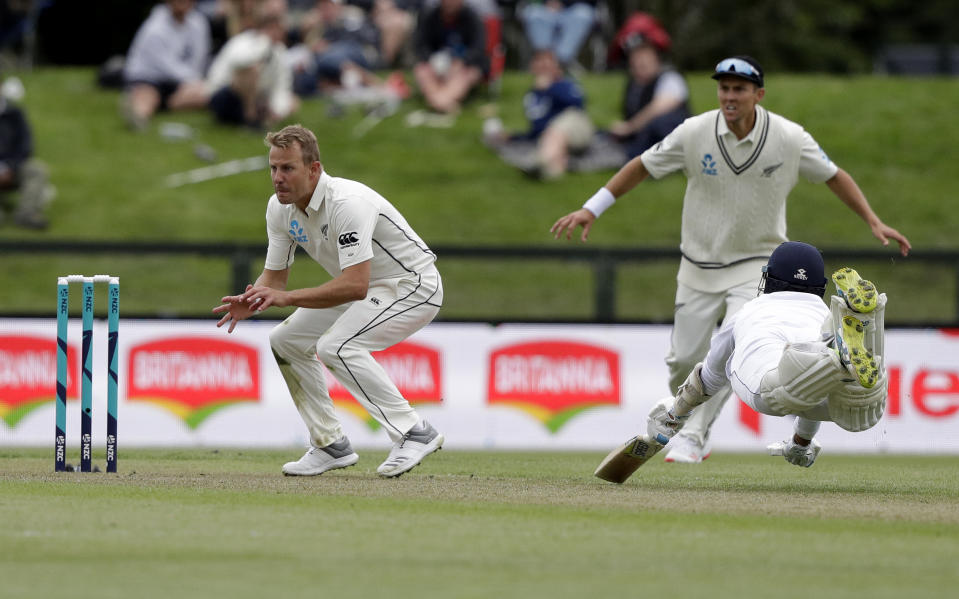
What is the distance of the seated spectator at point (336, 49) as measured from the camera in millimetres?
21469

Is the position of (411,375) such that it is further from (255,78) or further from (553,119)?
Result: (255,78)

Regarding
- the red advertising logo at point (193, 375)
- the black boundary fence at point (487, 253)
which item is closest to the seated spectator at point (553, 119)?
the black boundary fence at point (487, 253)

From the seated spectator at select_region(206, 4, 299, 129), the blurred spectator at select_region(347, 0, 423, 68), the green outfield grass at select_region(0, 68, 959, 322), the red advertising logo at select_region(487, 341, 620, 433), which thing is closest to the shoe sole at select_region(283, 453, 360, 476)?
the red advertising logo at select_region(487, 341, 620, 433)

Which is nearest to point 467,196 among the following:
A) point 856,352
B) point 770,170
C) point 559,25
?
point 559,25

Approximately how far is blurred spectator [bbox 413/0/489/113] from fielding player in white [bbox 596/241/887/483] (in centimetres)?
1258

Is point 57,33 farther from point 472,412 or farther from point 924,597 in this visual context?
point 924,597

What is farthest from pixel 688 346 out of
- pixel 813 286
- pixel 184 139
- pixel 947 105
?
pixel 947 105

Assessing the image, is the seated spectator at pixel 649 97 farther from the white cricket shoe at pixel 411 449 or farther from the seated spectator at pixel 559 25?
the white cricket shoe at pixel 411 449

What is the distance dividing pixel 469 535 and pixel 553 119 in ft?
44.1

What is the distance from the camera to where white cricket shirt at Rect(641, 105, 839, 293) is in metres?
9.55

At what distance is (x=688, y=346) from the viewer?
393 inches

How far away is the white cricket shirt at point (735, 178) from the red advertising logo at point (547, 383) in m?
3.63

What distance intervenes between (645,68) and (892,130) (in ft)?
18.6

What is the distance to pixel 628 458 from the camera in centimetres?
845
